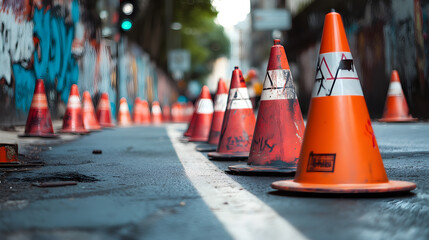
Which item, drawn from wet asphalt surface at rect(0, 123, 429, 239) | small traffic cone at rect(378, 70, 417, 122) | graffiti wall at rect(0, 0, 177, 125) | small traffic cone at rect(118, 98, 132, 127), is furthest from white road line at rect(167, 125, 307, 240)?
small traffic cone at rect(118, 98, 132, 127)

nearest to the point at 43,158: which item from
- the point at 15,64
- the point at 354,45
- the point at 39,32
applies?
the point at 15,64

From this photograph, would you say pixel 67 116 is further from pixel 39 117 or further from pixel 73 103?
pixel 39 117

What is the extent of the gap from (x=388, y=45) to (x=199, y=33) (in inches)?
2183

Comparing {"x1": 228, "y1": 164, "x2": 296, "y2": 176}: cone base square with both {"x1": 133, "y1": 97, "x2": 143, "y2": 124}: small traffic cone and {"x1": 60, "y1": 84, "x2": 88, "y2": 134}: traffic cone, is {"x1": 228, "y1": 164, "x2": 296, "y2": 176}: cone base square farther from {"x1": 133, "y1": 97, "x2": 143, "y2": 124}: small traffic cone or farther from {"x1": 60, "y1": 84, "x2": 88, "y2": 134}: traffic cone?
{"x1": 133, "y1": 97, "x2": 143, "y2": 124}: small traffic cone

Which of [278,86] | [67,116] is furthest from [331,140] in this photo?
[67,116]

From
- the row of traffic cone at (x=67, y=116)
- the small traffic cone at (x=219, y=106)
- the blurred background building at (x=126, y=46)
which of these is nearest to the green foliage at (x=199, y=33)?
the blurred background building at (x=126, y=46)

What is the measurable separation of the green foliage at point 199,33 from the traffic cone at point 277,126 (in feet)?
116

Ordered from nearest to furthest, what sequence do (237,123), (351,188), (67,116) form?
(351,188), (237,123), (67,116)

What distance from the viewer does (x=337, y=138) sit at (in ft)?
13.6

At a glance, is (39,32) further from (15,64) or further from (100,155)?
(100,155)

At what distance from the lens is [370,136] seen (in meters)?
4.17

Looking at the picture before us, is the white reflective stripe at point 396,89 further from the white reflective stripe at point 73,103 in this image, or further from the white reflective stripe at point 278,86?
the white reflective stripe at point 278,86

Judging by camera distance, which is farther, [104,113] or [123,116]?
[123,116]

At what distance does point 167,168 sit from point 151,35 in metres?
34.8
